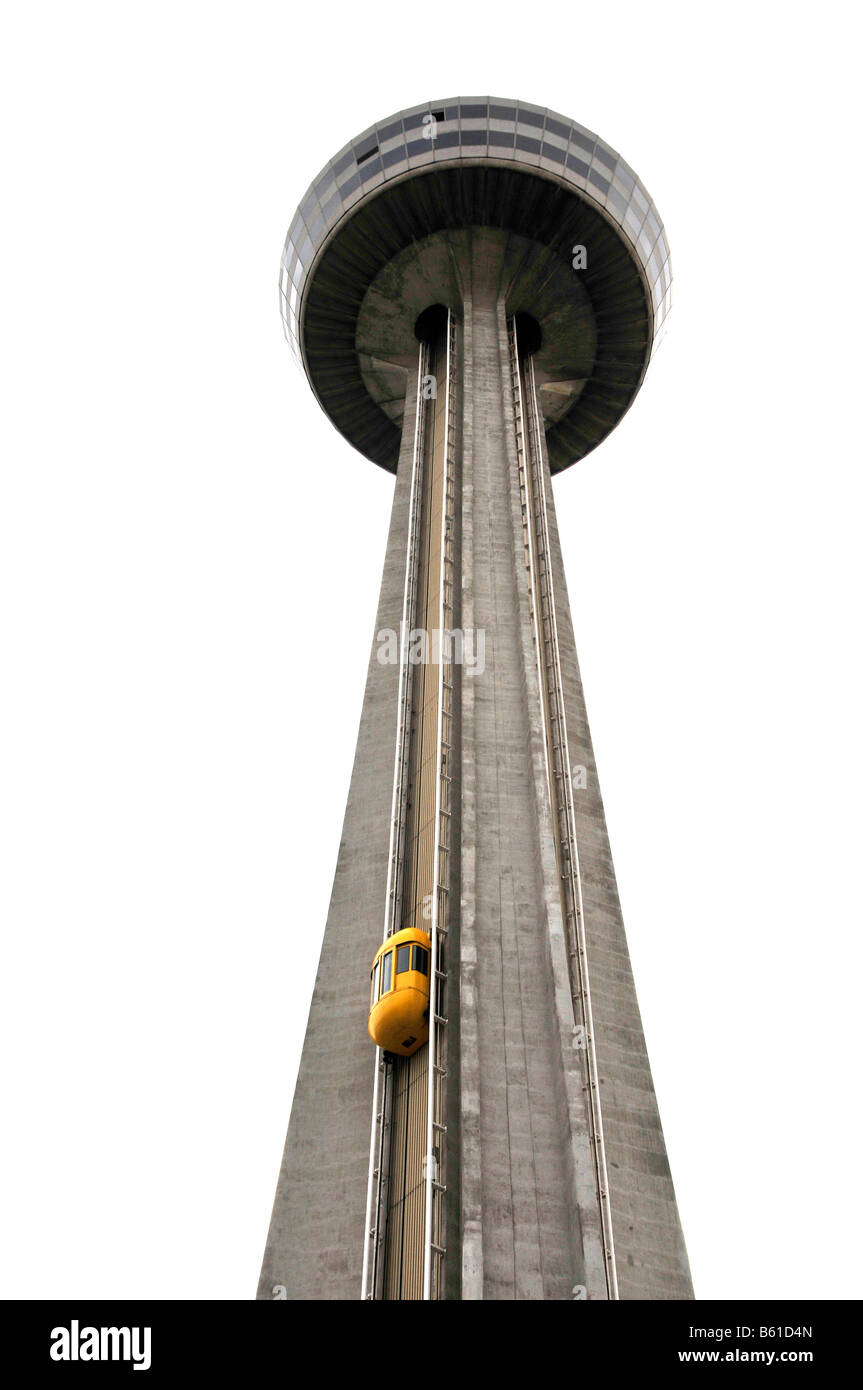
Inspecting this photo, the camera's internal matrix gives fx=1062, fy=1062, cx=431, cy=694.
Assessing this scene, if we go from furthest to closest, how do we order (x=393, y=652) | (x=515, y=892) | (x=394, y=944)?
1. (x=393, y=652)
2. (x=515, y=892)
3. (x=394, y=944)

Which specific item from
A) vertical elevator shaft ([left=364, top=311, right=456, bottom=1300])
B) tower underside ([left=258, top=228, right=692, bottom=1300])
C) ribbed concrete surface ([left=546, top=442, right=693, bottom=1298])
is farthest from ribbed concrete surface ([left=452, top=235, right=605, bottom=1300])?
ribbed concrete surface ([left=546, top=442, right=693, bottom=1298])

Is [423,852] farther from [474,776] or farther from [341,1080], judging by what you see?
[341,1080]

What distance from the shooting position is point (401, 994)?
19.1m

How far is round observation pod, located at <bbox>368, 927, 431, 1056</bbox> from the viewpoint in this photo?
62.5ft

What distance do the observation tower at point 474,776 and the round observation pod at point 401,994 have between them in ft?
0.21

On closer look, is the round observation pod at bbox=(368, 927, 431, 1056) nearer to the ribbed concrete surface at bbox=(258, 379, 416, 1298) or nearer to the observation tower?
the observation tower

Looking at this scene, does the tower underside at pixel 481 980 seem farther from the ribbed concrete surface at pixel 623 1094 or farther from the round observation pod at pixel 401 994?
the round observation pod at pixel 401 994

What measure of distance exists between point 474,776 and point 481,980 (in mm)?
5092

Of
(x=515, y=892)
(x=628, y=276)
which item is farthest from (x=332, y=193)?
(x=515, y=892)

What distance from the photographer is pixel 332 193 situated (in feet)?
120

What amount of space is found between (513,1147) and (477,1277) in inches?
102

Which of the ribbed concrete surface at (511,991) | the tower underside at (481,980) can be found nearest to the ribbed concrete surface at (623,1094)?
the tower underside at (481,980)
